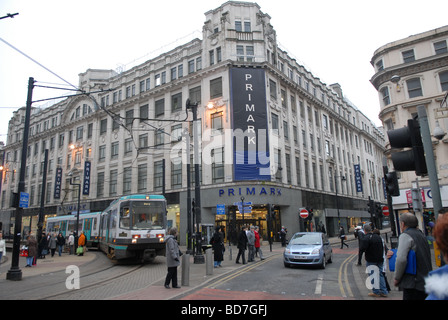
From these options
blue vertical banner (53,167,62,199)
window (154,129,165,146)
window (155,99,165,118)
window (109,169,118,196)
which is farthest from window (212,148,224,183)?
blue vertical banner (53,167,62,199)

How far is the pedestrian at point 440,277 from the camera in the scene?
2.16 m

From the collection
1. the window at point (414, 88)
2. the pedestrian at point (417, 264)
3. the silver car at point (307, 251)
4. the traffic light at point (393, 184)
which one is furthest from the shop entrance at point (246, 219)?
the pedestrian at point (417, 264)

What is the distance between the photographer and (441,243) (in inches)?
94.5

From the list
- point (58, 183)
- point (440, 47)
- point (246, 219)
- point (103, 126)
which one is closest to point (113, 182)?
point (103, 126)

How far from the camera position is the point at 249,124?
96.2 ft

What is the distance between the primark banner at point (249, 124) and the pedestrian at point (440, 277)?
2589 cm

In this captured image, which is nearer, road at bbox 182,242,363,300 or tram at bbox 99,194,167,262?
road at bbox 182,242,363,300

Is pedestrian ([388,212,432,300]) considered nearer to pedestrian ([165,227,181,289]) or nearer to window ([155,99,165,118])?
pedestrian ([165,227,181,289])

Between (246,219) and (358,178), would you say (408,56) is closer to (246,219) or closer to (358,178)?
(246,219)

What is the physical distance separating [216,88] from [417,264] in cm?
2899

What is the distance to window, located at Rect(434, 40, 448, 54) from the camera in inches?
932

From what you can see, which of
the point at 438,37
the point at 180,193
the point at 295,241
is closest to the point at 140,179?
the point at 180,193

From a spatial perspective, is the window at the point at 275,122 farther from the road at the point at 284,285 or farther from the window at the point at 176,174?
the road at the point at 284,285

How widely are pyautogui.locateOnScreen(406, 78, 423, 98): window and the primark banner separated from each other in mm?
12238
